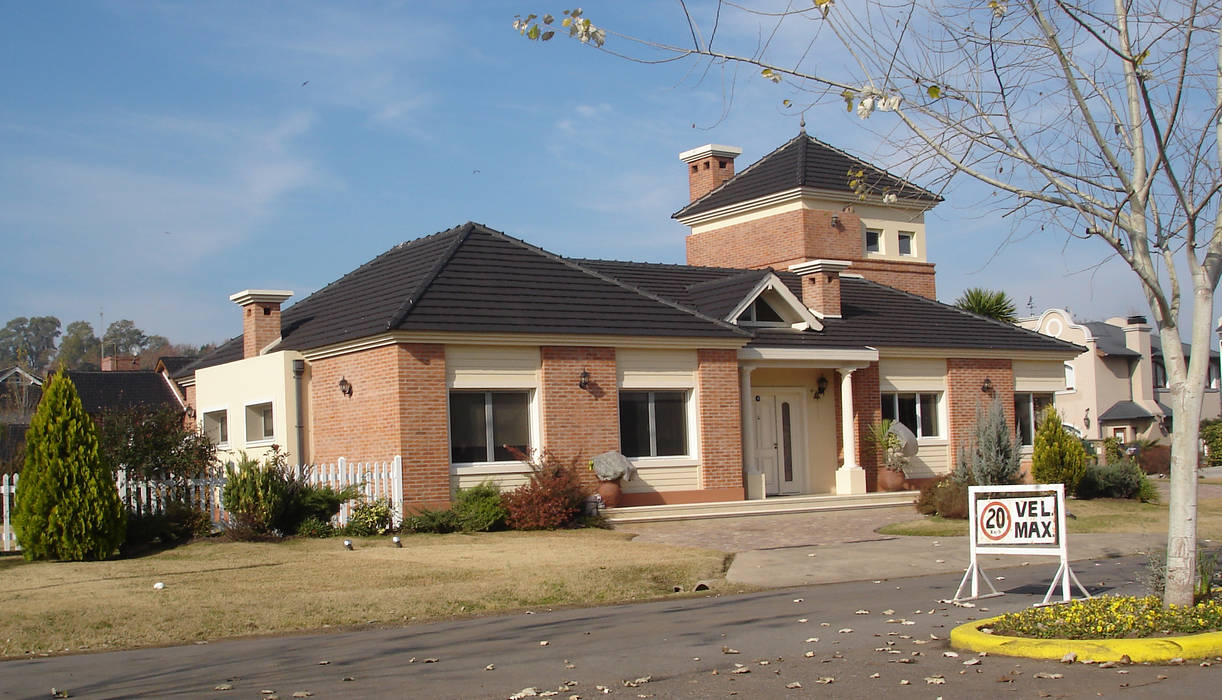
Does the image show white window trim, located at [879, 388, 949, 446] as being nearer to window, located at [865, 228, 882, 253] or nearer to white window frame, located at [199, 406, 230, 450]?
window, located at [865, 228, 882, 253]

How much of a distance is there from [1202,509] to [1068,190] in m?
16.4

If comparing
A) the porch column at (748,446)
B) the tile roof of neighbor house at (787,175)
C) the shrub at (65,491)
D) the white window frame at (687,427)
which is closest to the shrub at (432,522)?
the white window frame at (687,427)

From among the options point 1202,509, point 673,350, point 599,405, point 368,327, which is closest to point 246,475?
point 368,327

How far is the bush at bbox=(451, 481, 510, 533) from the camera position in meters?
19.1

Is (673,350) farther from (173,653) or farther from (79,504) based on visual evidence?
(173,653)

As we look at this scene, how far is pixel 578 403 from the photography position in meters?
21.5

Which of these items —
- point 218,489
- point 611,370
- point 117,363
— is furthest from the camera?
point 117,363

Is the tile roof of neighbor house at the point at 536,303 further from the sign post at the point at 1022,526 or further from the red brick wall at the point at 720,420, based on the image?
the sign post at the point at 1022,526

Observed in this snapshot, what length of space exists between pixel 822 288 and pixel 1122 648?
19646 mm

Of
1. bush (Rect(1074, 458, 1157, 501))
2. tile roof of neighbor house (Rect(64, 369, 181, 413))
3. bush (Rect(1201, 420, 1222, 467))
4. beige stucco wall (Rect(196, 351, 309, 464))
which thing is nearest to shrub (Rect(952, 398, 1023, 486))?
bush (Rect(1074, 458, 1157, 501))

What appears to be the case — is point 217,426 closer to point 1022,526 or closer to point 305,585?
point 305,585

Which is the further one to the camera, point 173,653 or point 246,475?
point 246,475

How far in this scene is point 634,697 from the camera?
7.82 m

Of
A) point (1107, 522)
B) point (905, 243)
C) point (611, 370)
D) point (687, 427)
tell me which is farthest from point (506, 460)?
point (905, 243)
